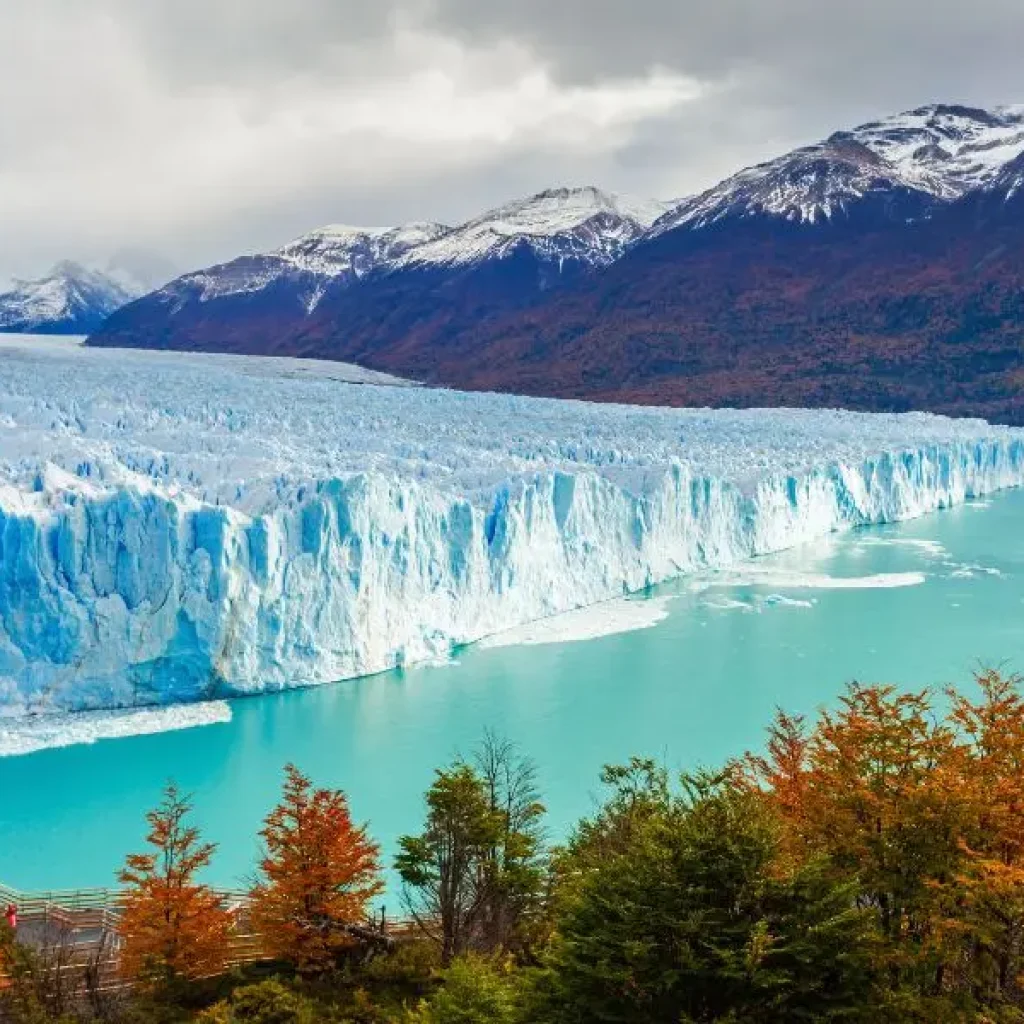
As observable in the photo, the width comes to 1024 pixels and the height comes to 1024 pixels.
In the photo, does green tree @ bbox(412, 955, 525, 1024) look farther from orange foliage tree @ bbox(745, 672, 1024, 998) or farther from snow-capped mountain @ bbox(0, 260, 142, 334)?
snow-capped mountain @ bbox(0, 260, 142, 334)

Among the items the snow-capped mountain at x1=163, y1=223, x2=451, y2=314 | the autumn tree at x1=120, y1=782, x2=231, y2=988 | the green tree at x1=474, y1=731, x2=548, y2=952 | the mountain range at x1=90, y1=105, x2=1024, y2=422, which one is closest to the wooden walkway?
the autumn tree at x1=120, y1=782, x2=231, y2=988

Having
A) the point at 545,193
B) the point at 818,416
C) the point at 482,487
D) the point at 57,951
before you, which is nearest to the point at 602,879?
the point at 57,951

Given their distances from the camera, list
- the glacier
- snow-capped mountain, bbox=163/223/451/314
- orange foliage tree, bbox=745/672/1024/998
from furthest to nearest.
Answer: snow-capped mountain, bbox=163/223/451/314 < the glacier < orange foliage tree, bbox=745/672/1024/998

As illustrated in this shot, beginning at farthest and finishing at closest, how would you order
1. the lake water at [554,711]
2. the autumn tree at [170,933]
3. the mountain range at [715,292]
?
the mountain range at [715,292] → the lake water at [554,711] → the autumn tree at [170,933]

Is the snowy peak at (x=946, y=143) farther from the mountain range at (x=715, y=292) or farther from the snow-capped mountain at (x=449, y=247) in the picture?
the snow-capped mountain at (x=449, y=247)

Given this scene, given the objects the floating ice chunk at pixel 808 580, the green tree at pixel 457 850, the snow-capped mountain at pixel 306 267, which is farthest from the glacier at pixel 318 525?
the snow-capped mountain at pixel 306 267

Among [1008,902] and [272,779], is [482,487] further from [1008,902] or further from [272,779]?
[1008,902]
